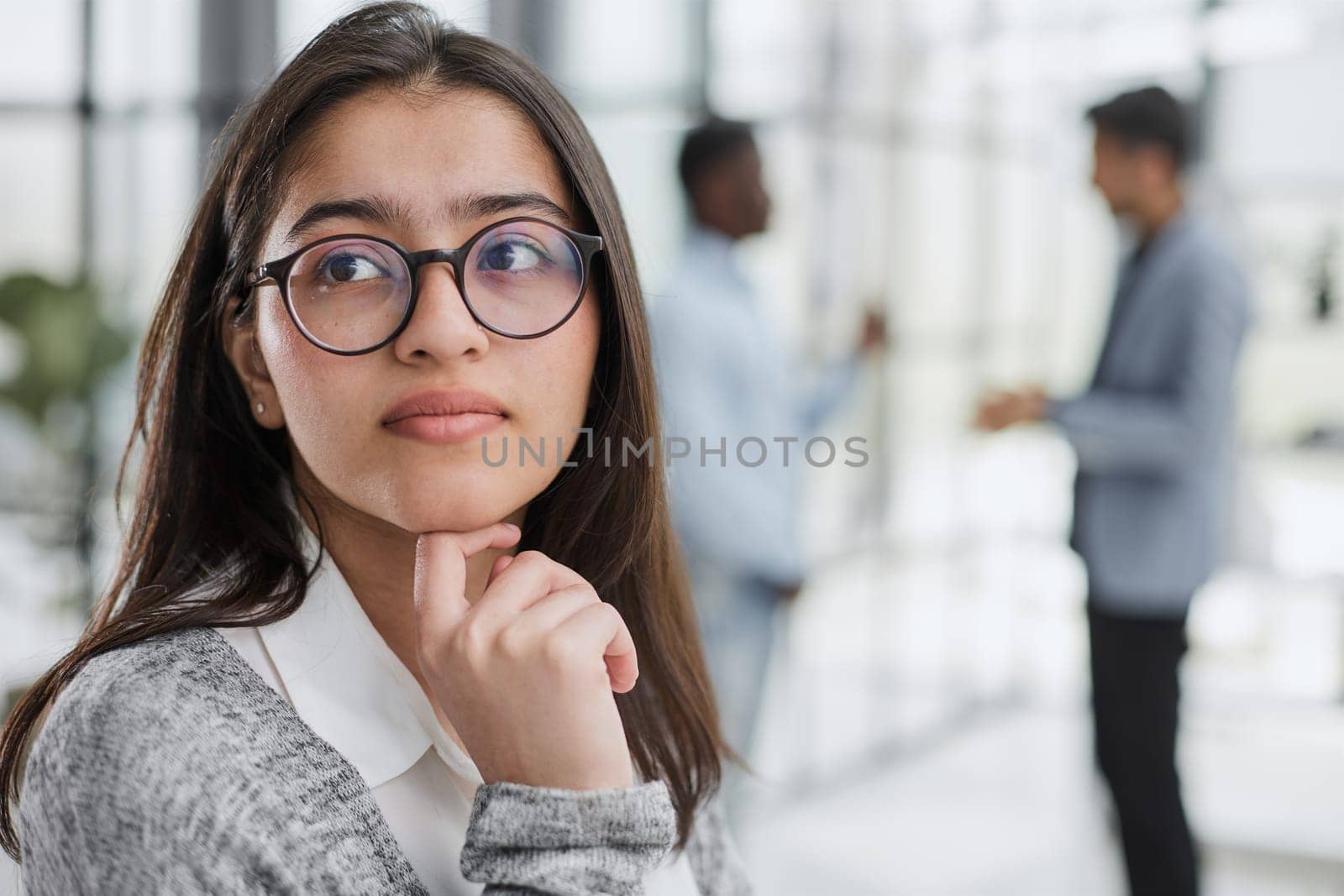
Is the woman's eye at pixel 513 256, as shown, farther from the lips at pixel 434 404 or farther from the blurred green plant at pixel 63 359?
the blurred green plant at pixel 63 359

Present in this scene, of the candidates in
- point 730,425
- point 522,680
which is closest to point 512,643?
point 522,680

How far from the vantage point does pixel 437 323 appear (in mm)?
701

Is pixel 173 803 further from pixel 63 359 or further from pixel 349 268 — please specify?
pixel 63 359

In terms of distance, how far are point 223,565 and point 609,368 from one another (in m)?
0.32

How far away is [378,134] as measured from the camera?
74 cm

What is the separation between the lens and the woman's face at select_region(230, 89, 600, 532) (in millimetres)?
713

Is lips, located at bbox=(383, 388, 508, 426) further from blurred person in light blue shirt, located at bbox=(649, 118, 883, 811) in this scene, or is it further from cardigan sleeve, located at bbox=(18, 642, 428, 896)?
blurred person in light blue shirt, located at bbox=(649, 118, 883, 811)

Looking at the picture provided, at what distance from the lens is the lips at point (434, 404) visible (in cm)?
71

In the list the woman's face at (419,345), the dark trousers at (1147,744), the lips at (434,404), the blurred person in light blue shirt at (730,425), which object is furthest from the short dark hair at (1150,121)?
the lips at (434,404)

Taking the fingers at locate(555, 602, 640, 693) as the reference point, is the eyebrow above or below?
above

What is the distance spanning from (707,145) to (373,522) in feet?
5.57

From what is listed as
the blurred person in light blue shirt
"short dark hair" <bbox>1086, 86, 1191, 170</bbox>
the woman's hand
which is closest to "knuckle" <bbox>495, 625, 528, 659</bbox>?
the woman's hand

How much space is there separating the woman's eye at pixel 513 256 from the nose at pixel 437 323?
0.09ft

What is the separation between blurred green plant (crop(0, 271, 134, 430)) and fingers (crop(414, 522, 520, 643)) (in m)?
2.20
